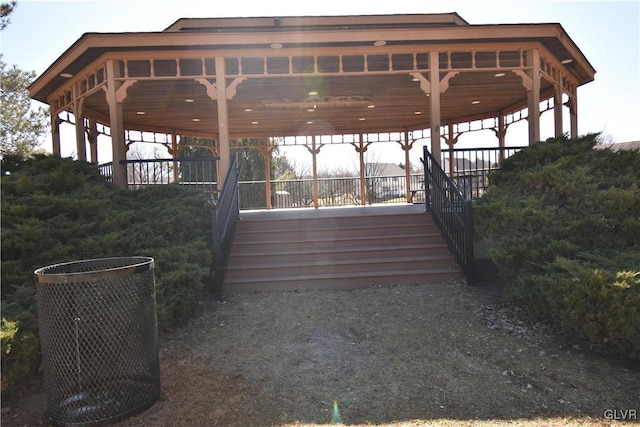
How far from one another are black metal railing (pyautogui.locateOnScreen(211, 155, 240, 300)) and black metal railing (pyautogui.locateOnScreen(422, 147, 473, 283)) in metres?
3.16

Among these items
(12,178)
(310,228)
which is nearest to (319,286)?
(310,228)

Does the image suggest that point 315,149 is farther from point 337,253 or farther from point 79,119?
point 337,253

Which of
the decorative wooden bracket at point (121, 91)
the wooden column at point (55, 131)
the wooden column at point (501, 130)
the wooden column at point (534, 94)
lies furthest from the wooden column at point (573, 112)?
the wooden column at point (55, 131)

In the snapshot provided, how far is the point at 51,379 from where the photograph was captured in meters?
2.88

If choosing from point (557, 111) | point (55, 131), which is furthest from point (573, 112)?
point (55, 131)

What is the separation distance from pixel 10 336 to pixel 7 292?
128cm

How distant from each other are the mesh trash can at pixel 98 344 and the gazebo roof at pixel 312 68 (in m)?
4.88

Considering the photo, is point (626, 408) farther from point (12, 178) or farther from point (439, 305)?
point (12, 178)

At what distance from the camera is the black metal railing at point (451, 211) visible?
19.0 ft

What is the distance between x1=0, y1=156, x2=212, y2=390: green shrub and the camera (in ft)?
11.4

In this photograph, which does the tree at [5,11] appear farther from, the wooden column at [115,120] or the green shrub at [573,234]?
the green shrub at [573,234]

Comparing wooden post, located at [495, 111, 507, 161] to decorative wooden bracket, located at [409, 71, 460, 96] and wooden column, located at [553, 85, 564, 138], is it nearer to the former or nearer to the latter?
wooden column, located at [553, 85, 564, 138]

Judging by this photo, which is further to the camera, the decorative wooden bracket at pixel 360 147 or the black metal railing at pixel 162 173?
the decorative wooden bracket at pixel 360 147

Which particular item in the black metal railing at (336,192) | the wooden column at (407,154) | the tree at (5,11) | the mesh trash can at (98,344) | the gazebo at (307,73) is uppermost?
the tree at (5,11)
